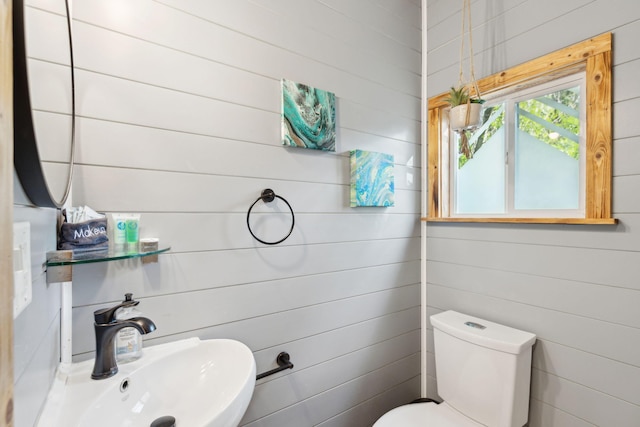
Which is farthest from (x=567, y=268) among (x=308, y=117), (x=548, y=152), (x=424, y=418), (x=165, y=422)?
(x=165, y=422)

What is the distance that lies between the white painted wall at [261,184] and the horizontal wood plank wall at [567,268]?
1.31ft

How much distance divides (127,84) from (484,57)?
176 centimetres

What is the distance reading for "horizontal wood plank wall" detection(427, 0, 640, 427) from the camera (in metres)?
1.17

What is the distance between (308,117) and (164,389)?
1.21 metres

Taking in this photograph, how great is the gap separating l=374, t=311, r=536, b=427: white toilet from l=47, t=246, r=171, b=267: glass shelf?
4.03 ft

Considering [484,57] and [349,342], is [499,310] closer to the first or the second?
[349,342]

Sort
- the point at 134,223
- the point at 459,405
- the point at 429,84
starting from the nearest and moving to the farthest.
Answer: the point at 134,223 < the point at 459,405 < the point at 429,84

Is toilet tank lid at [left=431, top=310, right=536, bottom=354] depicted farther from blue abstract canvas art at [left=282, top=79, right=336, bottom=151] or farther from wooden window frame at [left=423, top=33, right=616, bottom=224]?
blue abstract canvas art at [left=282, top=79, right=336, bottom=151]

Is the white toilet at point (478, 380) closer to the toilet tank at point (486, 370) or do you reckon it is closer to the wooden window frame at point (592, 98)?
the toilet tank at point (486, 370)

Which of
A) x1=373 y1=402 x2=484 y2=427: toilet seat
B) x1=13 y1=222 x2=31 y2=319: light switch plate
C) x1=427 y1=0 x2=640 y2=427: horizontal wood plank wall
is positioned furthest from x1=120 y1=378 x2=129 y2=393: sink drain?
x1=427 y1=0 x2=640 y2=427: horizontal wood plank wall

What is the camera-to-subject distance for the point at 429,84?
6.30 feet

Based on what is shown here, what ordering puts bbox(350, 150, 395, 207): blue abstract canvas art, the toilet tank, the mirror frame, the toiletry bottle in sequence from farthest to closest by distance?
1. bbox(350, 150, 395, 207): blue abstract canvas art
2. the toilet tank
3. the toiletry bottle
4. the mirror frame

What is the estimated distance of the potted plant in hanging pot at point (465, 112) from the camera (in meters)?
1.41

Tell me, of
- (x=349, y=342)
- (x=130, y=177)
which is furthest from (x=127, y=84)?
(x=349, y=342)
